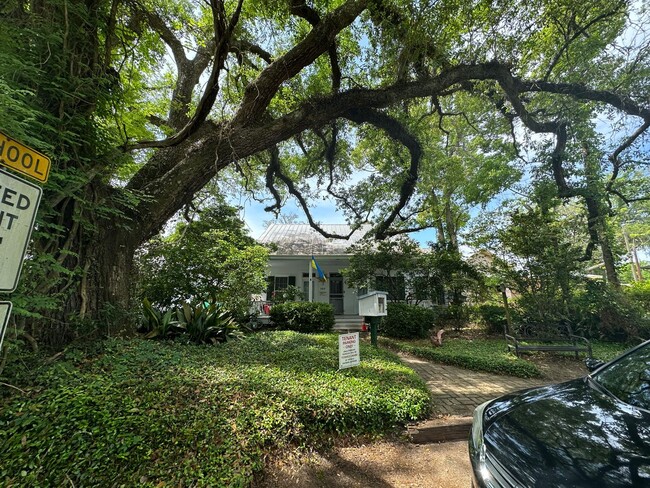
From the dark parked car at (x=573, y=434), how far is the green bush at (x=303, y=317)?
7060 mm

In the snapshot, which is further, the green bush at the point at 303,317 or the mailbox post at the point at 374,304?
the green bush at the point at 303,317

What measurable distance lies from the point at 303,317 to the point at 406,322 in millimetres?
3547

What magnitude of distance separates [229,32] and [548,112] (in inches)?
371

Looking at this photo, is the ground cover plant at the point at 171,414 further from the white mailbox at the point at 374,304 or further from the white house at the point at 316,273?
the white house at the point at 316,273

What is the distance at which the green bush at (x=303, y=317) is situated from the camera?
29.3 ft

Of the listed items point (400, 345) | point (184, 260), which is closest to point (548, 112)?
point (400, 345)

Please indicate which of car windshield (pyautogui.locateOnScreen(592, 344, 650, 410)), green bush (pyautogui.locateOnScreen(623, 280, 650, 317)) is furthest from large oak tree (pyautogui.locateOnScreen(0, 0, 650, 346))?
car windshield (pyautogui.locateOnScreen(592, 344, 650, 410))

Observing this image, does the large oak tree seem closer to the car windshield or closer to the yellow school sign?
the yellow school sign

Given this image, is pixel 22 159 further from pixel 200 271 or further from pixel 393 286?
pixel 393 286

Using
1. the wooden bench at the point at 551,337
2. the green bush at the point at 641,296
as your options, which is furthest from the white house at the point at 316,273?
the green bush at the point at 641,296

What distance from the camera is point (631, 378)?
201 centimetres

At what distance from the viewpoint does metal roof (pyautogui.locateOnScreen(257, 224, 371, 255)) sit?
1333 centimetres

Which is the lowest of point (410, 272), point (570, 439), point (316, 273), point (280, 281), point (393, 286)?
point (570, 439)

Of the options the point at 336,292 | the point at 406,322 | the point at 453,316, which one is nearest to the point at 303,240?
the point at 336,292
